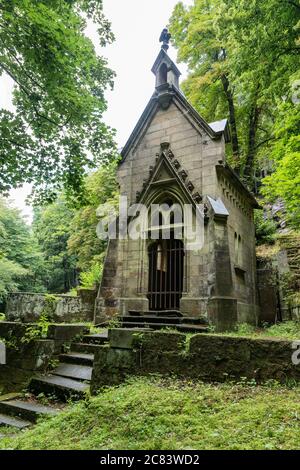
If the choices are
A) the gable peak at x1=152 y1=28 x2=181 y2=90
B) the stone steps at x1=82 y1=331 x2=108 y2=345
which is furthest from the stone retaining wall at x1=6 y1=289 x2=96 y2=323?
the gable peak at x1=152 y1=28 x2=181 y2=90

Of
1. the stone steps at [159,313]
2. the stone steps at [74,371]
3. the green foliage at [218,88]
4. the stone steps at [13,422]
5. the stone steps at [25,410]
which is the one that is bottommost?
the stone steps at [13,422]

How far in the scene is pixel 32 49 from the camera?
22.0ft

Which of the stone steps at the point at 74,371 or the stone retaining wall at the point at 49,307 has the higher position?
the stone retaining wall at the point at 49,307

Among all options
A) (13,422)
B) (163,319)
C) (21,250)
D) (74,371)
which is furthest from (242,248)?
(21,250)

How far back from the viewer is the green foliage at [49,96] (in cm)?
658

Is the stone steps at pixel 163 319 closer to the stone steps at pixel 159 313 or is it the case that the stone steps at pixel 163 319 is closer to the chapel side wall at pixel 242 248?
the stone steps at pixel 159 313

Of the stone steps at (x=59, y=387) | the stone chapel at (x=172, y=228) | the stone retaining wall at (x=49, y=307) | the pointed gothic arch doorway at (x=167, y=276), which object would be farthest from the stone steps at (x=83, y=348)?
the pointed gothic arch doorway at (x=167, y=276)

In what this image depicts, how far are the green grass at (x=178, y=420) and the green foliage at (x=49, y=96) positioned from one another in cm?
596

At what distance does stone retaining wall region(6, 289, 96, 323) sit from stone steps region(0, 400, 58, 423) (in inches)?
128

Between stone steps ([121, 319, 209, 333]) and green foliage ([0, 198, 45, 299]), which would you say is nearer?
stone steps ([121, 319, 209, 333])

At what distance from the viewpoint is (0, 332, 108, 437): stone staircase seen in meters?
5.17

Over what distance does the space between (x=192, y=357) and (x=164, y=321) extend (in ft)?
16.3

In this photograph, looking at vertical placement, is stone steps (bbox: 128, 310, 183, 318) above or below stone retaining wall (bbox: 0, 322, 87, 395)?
above

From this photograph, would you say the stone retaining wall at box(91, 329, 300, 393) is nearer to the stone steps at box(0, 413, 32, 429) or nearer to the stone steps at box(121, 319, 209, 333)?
the stone steps at box(0, 413, 32, 429)
